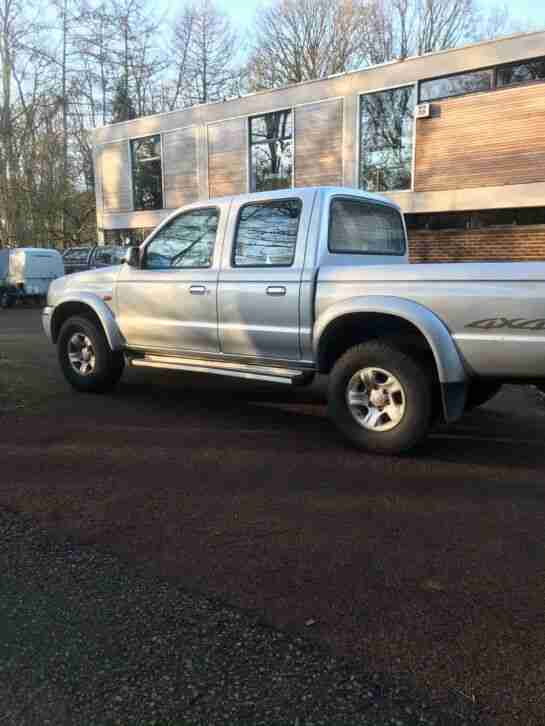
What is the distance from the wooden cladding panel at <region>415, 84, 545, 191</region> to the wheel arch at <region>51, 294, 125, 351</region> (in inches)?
451

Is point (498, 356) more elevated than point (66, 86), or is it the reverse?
point (66, 86)

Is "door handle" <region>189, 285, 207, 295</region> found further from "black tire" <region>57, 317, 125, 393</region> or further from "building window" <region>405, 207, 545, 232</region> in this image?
"building window" <region>405, 207, 545, 232</region>

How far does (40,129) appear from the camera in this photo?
108 feet

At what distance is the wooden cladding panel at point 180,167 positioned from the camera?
20.2m

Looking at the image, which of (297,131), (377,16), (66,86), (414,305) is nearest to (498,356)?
(414,305)

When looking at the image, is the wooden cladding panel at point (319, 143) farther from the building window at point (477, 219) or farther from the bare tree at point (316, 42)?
the bare tree at point (316, 42)

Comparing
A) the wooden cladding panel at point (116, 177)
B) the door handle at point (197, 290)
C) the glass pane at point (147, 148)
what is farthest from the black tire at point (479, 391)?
the wooden cladding panel at point (116, 177)

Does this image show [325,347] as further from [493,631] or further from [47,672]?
[47,672]

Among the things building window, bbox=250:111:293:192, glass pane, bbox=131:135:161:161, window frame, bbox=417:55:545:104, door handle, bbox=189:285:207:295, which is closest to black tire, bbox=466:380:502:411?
door handle, bbox=189:285:207:295

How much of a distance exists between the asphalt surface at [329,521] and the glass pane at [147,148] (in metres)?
17.3

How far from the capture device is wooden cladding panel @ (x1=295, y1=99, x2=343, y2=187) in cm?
1686

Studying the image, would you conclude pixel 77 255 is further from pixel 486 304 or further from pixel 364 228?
pixel 486 304

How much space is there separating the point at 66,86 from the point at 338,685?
41170mm

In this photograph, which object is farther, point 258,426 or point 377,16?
point 377,16
